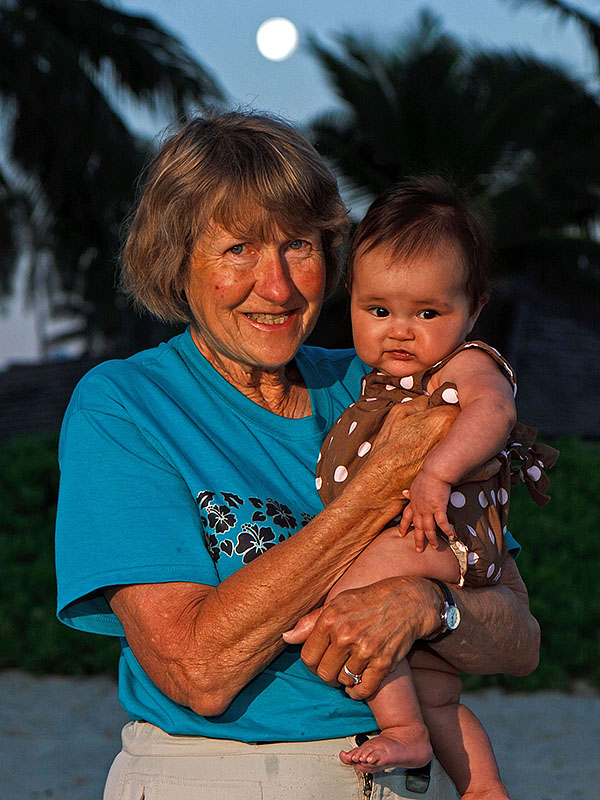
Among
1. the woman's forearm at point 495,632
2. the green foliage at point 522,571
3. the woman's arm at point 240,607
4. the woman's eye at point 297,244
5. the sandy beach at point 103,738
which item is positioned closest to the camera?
the woman's arm at point 240,607

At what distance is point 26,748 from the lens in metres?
6.73

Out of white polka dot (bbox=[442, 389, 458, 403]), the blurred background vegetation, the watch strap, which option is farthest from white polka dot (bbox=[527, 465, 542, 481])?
the blurred background vegetation

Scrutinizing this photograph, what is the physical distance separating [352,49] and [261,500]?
1257 centimetres

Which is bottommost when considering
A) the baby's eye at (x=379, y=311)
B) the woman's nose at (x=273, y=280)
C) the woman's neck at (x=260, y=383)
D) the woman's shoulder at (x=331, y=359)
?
the woman's shoulder at (x=331, y=359)

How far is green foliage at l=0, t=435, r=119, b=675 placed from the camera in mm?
8344

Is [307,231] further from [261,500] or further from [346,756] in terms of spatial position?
[346,756]

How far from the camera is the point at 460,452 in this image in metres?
2.16

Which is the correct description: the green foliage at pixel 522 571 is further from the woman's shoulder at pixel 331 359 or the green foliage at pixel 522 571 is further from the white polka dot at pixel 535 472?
the white polka dot at pixel 535 472

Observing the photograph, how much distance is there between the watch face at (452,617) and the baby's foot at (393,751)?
23 cm

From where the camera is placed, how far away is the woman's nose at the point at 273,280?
2.42 m

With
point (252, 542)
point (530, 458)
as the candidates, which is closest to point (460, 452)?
point (530, 458)

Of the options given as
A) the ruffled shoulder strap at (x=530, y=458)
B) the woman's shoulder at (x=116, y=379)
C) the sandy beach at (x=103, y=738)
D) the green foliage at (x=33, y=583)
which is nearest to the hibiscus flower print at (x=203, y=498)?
the woman's shoulder at (x=116, y=379)

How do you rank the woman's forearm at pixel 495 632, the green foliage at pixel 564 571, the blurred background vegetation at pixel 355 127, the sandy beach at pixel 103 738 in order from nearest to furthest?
the woman's forearm at pixel 495 632, the sandy beach at pixel 103 738, the green foliage at pixel 564 571, the blurred background vegetation at pixel 355 127

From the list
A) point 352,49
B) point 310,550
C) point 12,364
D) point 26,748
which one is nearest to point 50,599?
point 26,748
